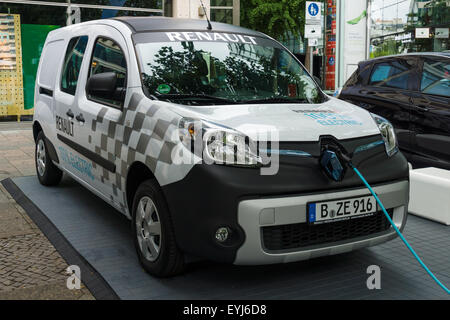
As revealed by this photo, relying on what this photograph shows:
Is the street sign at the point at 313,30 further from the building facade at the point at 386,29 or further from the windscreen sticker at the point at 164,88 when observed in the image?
the windscreen sticker at the point at 164,88

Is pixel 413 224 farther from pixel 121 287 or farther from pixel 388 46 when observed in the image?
pixel 388 46

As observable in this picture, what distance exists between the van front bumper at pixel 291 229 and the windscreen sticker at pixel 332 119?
1.52ft

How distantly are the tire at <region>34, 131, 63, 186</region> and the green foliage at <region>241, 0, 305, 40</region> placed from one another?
2128 centimetres

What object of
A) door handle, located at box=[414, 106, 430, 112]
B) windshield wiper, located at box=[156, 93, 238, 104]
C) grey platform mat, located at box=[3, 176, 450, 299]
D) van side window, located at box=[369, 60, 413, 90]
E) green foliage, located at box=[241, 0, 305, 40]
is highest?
green foliage, located at box=[241, 0, 305, 40]

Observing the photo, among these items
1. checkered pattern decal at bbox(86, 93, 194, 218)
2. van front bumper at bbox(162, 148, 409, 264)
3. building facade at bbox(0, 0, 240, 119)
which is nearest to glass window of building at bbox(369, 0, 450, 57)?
building facade at bbox(0, 0, 240, 119)

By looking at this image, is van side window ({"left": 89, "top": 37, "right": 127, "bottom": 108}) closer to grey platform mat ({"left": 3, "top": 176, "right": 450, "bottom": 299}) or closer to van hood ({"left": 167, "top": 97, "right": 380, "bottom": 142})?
van hood ({"left": 167, "top": 97, "right": 380, "bottom": 142})

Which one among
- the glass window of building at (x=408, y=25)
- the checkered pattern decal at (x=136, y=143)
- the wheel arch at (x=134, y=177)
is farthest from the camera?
the glass window of building at (x=408, y=25)

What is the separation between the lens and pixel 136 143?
380 cm

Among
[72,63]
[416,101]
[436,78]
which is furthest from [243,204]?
[436,78]

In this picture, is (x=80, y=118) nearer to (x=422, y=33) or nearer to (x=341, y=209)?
(x=341, y=209)

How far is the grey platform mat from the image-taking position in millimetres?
3539

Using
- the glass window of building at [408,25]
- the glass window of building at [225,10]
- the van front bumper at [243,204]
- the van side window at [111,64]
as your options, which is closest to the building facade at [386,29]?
the glass window of building at [408,25]

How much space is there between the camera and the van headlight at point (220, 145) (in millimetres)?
3236
